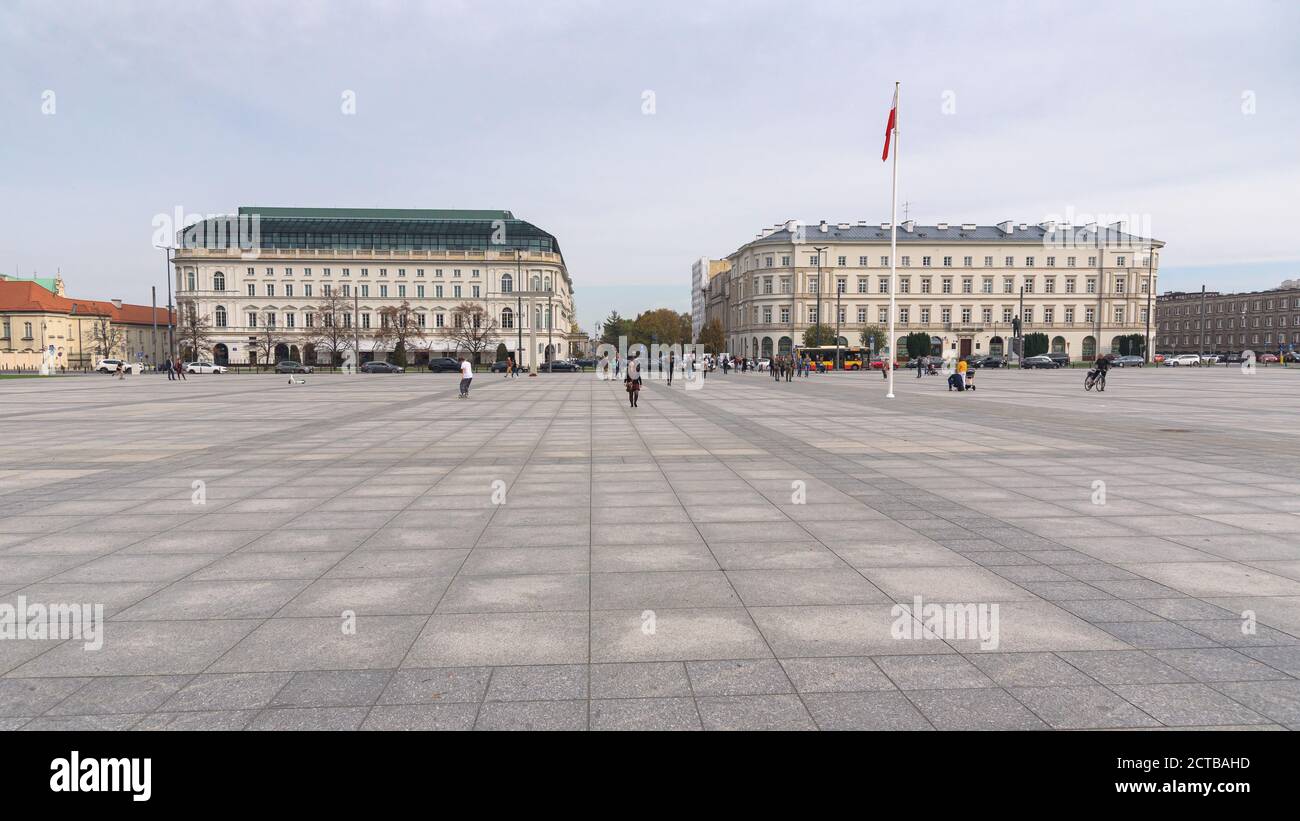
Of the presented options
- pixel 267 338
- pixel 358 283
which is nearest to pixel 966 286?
pixel 358 283

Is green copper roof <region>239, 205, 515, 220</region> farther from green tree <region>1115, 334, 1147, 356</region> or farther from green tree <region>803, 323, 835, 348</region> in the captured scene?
green tree <region>1115, 334, 1147, 356</region>

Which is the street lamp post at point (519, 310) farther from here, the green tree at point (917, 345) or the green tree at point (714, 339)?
the green tree at point (917, 345)

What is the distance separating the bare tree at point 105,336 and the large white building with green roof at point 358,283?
8494 millimetres

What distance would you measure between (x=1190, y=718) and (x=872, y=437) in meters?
12.0

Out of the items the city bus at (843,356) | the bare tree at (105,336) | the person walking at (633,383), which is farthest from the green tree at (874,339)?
the bare tree at (105,336)

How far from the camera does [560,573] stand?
5.88 m

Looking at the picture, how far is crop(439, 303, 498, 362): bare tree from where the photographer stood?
86.6m

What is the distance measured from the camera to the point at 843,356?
76.3 m

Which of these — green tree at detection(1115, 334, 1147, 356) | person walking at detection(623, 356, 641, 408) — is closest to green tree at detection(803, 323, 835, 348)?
green tree at detection(1115, 334, 1147, 356)

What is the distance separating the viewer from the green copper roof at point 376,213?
359 feet
